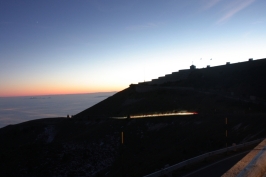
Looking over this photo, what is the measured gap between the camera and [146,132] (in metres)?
39.8

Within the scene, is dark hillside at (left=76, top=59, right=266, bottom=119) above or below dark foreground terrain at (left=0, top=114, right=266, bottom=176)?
above

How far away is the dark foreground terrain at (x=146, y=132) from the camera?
25281 millimetres

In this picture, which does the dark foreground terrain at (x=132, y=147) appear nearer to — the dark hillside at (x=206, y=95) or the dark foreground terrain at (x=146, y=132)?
the dark foreground terrain at (x=146, y=132)

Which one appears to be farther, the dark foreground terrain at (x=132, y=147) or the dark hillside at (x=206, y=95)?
the dark hillside at (x=206, y=95)

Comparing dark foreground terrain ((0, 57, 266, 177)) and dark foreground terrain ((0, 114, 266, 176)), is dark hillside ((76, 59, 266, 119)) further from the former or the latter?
dark foreground terrain ((0, 114, 266, 176))

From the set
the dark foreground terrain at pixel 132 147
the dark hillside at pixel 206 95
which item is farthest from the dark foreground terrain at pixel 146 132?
the dark hillside at pixel 206 95

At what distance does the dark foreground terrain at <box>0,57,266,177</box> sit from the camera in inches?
995

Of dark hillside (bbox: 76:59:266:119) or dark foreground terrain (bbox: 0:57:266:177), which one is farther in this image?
dark hillside (bbox: 76:59:266:119)

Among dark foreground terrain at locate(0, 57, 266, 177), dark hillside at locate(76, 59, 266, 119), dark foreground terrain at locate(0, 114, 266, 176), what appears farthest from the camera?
dark hillside at locate(76, 59, 266, 119)

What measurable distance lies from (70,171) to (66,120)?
115ft

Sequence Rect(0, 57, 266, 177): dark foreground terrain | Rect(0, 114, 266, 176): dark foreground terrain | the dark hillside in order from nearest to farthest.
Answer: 1. Rect(0, 114, 266, 176): dark foreground terrain
2. Rect(0, 57, 266, 177): dark foreground terrain
3. the dark hillside

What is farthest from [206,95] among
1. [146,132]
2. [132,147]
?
[132,147]

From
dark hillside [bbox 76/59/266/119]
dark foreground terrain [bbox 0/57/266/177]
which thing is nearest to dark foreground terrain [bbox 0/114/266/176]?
dark foreground terrain [bbox 0/57/266/177]

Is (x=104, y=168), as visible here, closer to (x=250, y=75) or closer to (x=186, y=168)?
(x=186, y=168)
